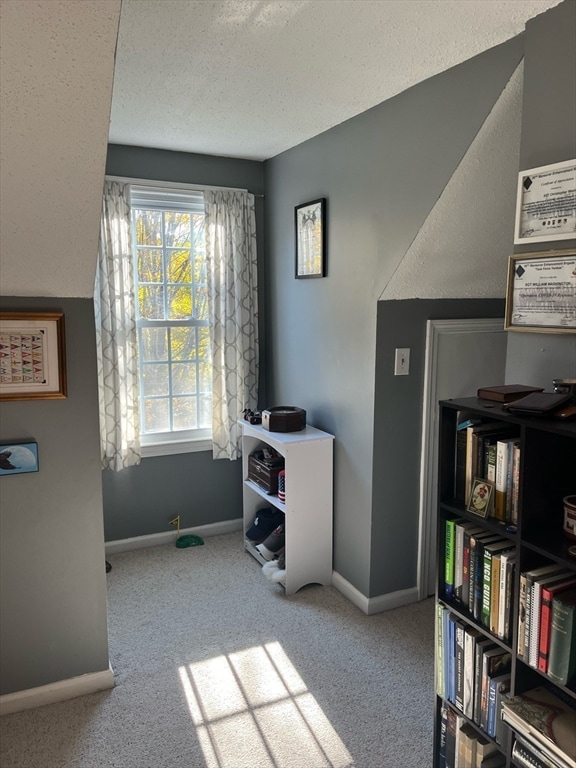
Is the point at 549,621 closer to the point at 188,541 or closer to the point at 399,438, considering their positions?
the point at 399,438

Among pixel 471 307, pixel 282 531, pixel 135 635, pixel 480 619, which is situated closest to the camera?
pixel 480 619

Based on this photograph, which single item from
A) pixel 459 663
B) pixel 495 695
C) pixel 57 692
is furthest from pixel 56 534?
pixel 495 695

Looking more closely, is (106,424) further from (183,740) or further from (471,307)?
(471,307)

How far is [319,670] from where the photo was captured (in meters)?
2.37

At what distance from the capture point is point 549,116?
1.60 metres

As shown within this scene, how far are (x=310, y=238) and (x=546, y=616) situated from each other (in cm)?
221

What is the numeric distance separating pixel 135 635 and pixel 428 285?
210 centimetres

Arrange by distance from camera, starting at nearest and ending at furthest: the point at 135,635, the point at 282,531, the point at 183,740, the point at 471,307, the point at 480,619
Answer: the point at 480,619 < the point at 183,740 < the point at 135,635 < the point at 471,307 < the point at 282,531

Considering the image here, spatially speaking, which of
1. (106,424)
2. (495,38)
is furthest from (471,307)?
(106,424)

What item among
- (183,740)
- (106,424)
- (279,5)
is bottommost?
(183,740)

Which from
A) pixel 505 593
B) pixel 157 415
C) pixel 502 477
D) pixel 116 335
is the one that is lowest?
pixel 505 593

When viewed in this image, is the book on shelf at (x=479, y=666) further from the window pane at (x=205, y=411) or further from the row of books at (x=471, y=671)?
the window pane at (x=205, y=411)

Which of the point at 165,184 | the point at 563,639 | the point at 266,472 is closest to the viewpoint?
the point at 563,639

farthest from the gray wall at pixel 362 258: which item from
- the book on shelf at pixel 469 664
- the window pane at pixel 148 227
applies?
the book on shelf at pixel 469 664
